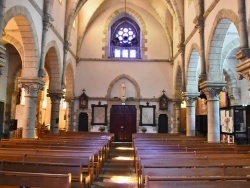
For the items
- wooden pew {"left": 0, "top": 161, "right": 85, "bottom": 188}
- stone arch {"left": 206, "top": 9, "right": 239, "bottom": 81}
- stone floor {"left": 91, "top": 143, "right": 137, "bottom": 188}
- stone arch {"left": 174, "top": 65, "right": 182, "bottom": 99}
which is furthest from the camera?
stone arch {"left": 174, "top": 65, "right": 182, "bottom": 99}

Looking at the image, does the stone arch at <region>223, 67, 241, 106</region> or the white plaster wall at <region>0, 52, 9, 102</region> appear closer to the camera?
the white plaster wall at <region>0, 52, 9, 102</region>

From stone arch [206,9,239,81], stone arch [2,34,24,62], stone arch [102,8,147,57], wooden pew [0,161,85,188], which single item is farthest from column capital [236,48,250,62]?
stone arch [102,8,147,57]

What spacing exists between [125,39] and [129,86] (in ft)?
12.9

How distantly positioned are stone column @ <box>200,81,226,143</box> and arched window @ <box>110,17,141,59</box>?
1037 centimetres

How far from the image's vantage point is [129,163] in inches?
379

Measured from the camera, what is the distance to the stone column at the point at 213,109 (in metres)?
10.0

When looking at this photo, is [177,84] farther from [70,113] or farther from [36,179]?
[36,179]

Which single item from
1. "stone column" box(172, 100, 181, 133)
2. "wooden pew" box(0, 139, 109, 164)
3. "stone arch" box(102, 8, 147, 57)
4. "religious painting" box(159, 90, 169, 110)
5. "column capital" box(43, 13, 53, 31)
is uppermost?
"stone arch" box(102, 8, 147, 57)

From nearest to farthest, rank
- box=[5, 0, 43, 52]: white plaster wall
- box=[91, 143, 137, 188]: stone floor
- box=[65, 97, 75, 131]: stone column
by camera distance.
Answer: box=[91, 143, 137, 188]: stone floor → box=[5, 0, 43, 52]: white plaster wall → box=[65, 97, 75, 131]: stone column

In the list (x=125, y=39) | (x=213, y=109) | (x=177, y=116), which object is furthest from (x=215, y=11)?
(x=125, y=39)

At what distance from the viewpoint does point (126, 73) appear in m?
19.5

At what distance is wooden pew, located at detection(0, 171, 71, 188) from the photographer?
3100 millimetres

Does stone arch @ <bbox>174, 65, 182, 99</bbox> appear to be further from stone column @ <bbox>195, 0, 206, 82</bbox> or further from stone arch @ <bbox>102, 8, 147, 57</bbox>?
stone column @ <bbox>195, 0, 206, 82</bbox>

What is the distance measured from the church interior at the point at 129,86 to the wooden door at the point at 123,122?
0.25ft
